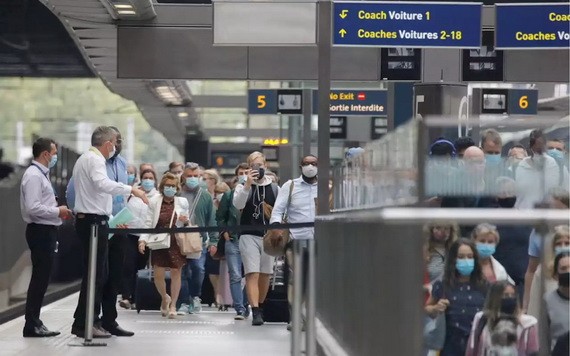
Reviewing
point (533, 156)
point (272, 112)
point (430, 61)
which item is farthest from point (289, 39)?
point (272, 112)

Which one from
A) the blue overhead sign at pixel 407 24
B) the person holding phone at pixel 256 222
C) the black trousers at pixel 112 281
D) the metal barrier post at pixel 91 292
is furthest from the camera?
the blue overhead sign at pixel 407 24

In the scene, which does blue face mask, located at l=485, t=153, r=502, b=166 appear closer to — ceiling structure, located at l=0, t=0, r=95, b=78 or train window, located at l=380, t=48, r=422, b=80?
train window, located at l=380, t=48, r=422, b=80

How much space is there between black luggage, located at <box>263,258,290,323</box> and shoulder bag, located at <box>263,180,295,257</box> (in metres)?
1.08

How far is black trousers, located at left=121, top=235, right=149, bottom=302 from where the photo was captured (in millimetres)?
18766

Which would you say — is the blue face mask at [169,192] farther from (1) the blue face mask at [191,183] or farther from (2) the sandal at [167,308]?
(1) the blue face mask at [191,183]

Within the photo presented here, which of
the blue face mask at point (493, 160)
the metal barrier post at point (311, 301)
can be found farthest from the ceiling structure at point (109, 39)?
the blue face mask at point (493, 160)

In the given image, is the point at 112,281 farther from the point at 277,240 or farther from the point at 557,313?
the point at 557,313

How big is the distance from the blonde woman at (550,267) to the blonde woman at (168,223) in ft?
32.9

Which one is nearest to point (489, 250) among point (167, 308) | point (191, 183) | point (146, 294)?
point (167, 308)

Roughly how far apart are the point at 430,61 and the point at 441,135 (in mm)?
17617

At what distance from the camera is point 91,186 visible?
14.0 meters

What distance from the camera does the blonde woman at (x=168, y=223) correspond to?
18.1 m

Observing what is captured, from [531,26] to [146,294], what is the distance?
5759 mm

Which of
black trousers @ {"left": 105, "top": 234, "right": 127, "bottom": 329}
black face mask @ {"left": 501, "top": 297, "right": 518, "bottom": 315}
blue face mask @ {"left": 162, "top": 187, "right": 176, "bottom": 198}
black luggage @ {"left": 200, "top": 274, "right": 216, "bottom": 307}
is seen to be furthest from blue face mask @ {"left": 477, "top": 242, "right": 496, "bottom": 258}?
black luggage @ {"left": 200, "top": 274, "right": 216, "bottom": 307}
